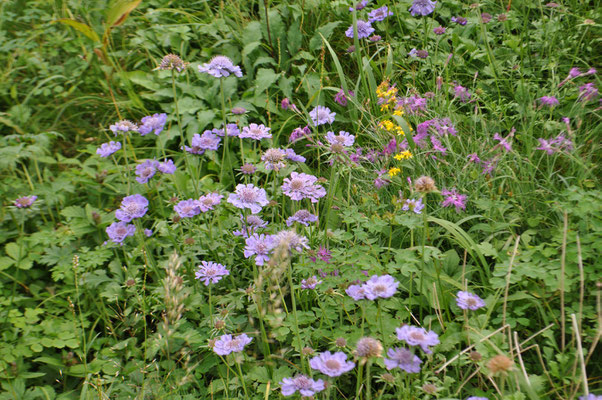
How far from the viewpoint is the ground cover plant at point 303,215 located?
1.48m

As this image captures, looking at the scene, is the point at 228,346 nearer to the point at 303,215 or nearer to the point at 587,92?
the point at 303,215

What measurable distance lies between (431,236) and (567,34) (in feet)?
5.43

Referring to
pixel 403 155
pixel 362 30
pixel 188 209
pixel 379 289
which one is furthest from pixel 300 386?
pixel 362 30

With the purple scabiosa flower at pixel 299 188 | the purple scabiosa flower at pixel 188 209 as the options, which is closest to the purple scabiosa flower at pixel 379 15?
the purple scabiosa flower at pixel 299 188

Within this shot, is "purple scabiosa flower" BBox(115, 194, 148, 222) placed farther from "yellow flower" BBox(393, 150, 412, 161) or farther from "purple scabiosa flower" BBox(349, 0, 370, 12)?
"purple scabiosa flower" BBox(349, 0, 370, 12)

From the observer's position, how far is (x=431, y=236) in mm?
1913

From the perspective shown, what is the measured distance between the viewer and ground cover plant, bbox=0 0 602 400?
1.48 meters

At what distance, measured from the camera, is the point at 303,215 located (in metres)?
1.70

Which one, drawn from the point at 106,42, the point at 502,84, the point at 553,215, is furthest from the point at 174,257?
the point at 106,42

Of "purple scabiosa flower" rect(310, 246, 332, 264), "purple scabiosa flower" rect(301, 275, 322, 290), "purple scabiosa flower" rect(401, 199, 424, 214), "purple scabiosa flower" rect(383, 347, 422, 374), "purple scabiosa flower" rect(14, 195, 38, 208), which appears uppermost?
"purple scabiosa flower" rect(401, 199, 424, 214)

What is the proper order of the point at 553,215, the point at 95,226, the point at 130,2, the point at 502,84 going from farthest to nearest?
the point at 130,2 → the point at 502,84 → the point at 95,226 → the point at 553,215

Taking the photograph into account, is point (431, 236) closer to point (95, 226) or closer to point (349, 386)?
point (349, 386)

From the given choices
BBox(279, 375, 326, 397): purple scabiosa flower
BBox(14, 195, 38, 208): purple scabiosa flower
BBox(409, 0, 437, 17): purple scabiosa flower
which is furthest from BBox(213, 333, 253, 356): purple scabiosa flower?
BBox(409, 0, 437, 17): purple scabiosa flower

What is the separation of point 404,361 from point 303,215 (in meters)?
0.68
